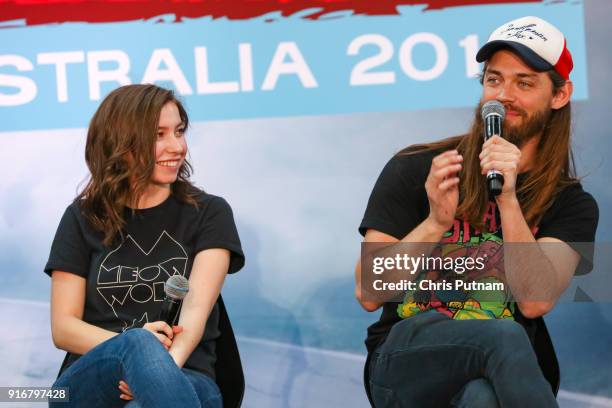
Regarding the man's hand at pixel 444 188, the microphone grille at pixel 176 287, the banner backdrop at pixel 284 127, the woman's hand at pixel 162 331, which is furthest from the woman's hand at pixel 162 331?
the banner backdrop at pixel 284 127

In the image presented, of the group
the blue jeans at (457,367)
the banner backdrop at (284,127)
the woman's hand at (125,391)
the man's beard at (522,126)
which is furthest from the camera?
the banner backdrop at (284,127)

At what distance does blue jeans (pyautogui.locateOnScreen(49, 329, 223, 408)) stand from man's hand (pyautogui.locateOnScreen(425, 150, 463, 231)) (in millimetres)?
694

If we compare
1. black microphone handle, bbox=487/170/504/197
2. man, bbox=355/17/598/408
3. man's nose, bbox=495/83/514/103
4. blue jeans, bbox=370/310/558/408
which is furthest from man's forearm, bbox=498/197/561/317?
man's nose, bbox=495/83/514/103

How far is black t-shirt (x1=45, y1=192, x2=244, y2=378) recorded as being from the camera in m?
2.57

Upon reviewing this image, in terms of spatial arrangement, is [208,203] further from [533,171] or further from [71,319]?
[533,171]

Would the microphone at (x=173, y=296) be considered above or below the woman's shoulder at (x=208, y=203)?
below

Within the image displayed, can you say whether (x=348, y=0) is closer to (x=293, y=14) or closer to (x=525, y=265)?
(x=293, y=14)

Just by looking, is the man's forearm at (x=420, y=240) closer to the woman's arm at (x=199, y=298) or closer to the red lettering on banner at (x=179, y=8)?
the woman's arm at (x=199, y=298)

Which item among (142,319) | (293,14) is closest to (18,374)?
(142,319)

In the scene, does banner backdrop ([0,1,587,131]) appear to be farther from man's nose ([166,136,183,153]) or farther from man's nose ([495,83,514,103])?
man's nose ([495,83,514,103])

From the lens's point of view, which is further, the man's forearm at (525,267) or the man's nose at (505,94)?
the man's nose at (505,94)

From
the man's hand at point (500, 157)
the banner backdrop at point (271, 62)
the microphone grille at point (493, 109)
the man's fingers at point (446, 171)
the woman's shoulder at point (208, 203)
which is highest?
the banner backdrop at point (271, 62)

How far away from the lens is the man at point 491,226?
2172 millimetres

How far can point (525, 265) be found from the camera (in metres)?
2.36
